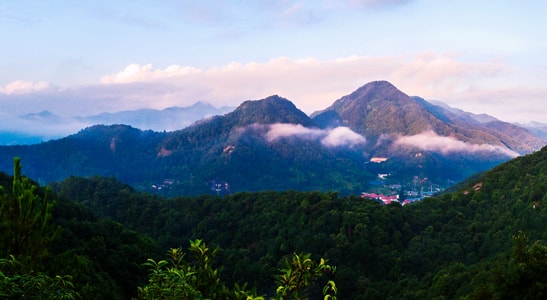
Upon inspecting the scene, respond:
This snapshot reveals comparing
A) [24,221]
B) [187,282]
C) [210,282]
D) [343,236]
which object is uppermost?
[24,221]

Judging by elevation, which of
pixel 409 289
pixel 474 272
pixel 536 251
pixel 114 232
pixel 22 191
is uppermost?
pixel 22 191

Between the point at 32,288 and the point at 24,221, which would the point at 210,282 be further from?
the point at 24,221

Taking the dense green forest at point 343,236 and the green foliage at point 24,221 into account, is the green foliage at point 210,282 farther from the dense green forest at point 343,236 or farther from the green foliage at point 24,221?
the dense green forest at point 343,236

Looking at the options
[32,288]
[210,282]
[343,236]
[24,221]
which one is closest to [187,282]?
[210,282]

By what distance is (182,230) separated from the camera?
65.6 meters

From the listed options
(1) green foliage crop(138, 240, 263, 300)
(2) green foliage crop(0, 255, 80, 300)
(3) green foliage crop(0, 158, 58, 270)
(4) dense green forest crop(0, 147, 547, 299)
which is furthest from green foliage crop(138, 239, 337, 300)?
(4) dense green forest crop(0, 147, 547, 299)

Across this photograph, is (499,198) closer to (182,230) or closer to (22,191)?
(182,230)

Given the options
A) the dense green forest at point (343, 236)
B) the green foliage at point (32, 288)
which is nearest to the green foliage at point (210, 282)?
the green foliage at point (32, 288)

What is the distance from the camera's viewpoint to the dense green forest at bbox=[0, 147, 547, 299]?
3150cm

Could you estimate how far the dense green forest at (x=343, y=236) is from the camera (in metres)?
31.5

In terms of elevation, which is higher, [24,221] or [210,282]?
[24,221]

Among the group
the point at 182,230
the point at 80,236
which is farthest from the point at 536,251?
the point at 182,230

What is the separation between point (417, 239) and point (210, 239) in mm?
31670

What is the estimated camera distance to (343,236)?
5288cm
